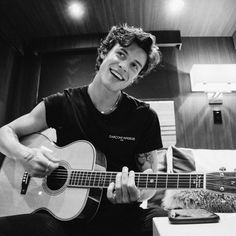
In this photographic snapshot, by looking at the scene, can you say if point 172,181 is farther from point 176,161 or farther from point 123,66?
point 176,161

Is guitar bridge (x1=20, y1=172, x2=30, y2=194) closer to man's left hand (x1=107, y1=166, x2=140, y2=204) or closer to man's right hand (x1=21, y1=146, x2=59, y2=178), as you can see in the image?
man's right hand (x1=21, y1=146, x2=59, y2=178)

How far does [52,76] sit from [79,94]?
1.33 metres

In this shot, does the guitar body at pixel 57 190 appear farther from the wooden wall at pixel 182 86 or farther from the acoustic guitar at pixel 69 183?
the wooden wall at pixel 182 86

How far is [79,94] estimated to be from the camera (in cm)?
143

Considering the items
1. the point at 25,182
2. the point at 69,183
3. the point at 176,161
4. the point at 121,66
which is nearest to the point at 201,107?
the point at 176,161

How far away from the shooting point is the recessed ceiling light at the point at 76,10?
2.18 m

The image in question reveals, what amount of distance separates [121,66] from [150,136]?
1.49 ft

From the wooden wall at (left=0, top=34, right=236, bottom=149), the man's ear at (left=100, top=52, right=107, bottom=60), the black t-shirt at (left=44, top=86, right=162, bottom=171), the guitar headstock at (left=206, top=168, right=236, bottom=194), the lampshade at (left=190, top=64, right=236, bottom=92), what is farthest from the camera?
the wooden wall at (left=0, top=34, right=236, bottom=149)

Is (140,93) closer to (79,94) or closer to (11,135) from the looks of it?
(79,94)

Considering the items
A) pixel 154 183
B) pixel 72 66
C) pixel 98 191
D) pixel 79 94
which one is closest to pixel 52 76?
pixel 72 66

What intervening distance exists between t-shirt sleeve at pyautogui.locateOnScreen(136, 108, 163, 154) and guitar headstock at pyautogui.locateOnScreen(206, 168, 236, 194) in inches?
21.2

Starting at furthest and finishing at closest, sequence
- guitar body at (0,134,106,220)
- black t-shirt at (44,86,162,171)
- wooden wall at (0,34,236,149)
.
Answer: wooden wall at (0,34,236,149) → black t-shirt at (44,86,162,171) → guitar body at (0,134,106,220)

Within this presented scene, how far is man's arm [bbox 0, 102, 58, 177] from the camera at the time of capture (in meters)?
1.11

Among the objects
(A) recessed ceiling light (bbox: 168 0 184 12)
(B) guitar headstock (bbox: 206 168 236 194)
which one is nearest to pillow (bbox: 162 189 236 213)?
(B) guitar headstock (bbox: 206 168 236 194)
